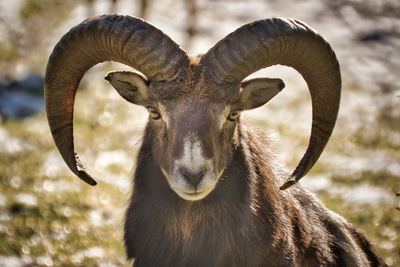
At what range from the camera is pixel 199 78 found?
4.65 m

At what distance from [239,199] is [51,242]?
4643mm

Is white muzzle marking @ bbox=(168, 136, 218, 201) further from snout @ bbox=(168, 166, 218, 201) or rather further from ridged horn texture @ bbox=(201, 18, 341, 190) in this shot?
ridged horn texture @ bbox=(201, 18, 341, 190)

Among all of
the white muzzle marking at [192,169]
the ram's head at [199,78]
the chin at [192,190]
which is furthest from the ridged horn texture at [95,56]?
the chin at [192,190]

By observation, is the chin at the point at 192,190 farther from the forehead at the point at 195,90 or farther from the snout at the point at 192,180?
the forehead at the point at 195,90

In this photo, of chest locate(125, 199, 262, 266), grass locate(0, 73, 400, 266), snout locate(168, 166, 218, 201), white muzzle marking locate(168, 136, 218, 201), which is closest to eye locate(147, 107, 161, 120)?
white muzzle marking locate(168, 136, 218, 201)

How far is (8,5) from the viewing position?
1680 cm

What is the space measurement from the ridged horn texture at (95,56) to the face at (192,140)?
1.16ft

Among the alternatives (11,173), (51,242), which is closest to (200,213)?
(51,242)

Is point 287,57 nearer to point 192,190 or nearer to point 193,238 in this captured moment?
point 192,190

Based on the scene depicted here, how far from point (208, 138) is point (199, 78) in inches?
23.5

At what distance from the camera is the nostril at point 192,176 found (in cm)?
420

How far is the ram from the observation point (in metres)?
4.53

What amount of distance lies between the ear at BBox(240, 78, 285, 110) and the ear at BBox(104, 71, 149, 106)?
988 mm

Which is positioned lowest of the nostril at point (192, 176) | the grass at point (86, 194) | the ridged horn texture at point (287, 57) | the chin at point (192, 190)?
the grass at point (86, 194)
